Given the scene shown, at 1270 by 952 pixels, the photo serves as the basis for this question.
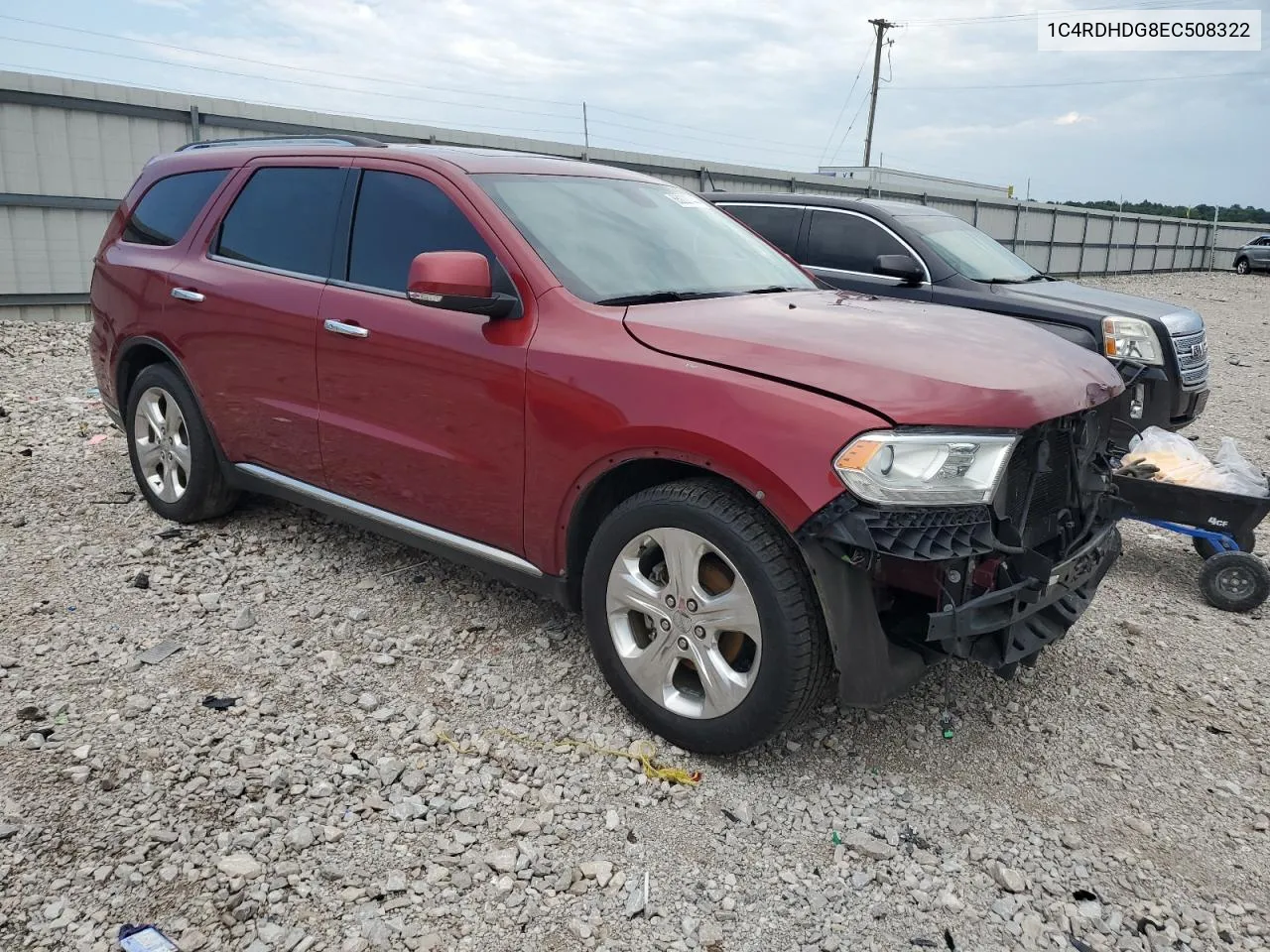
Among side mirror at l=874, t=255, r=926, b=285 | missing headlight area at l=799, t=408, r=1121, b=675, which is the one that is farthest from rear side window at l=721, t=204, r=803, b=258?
missing headlight area at l=799, t=408, r=1121, b=675

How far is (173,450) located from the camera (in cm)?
Answer: 477

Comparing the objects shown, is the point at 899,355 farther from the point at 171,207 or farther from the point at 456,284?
the point at 171,207

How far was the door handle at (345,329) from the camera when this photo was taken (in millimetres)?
3686

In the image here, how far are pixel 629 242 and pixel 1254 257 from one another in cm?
3985

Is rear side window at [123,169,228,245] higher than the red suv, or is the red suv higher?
rear side window at [123,169,228,245]

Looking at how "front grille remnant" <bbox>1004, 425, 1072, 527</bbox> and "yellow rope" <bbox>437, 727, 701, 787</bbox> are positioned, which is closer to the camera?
"front grille remnant" <bbox>1004, 425, 1072, 527</bbox>

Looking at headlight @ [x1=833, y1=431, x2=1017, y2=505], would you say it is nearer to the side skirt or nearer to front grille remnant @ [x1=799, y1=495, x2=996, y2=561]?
front grille remnant @ [x1=799, y1=495, x2=996, y2=561]

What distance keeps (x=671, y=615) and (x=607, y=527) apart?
341 millimetres

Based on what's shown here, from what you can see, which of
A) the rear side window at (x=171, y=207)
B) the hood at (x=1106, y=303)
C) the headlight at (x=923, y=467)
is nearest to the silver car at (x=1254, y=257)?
the hood at (x=1106, y=303)

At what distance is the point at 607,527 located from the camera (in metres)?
3.03

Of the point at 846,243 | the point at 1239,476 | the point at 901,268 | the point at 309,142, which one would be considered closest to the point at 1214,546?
the point at 1239,476

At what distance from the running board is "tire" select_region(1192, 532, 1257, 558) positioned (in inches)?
133

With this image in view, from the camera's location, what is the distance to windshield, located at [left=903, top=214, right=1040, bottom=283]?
7305 mm

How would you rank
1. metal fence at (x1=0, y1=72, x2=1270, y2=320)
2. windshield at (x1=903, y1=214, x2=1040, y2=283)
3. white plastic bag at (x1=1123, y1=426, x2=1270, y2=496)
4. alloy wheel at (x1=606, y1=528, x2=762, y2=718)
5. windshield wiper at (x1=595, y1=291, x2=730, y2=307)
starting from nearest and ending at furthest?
alloy wheel at (x1=606, y1=528, x2=762, y2=718) → windshield wiper at (x1=595, y1=291, x2=730, y2=307) → white plastic bag at (x1=1123, y1=426, x2=1270, y2=496) → windshield at (x1=903, y1=214, x2=1040, y2=283) → metal fence at (x1=0, y1=72, x2=1270, y2=320)
